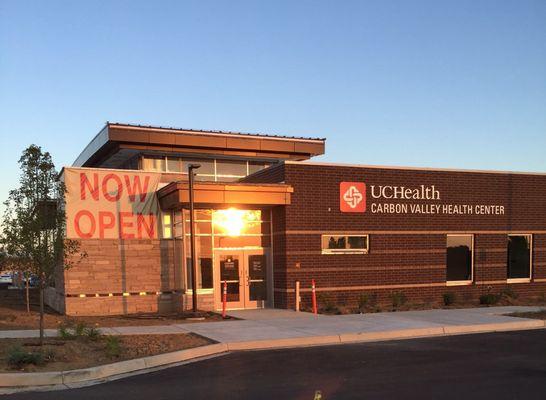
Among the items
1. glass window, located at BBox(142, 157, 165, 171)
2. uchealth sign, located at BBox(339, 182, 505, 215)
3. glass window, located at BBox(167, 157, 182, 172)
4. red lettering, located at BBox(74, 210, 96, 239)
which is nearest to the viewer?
red lettering, located at BBox(74, 210, 96, 239)

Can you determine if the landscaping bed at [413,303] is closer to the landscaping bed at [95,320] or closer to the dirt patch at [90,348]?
the landscaping bed at [95,320]

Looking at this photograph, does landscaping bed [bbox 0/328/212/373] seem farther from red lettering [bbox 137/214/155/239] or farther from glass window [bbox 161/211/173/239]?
glass window [bbox 161/211/173/239]

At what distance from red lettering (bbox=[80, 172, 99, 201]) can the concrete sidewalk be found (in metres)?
5.77

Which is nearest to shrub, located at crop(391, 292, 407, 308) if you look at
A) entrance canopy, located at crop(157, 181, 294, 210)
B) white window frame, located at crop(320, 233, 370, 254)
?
white window frame, located at crop(320, 233, 370, 254)

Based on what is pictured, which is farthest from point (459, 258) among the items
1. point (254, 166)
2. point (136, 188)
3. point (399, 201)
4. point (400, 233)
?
point (136, 188)

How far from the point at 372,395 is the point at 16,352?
18.5ft

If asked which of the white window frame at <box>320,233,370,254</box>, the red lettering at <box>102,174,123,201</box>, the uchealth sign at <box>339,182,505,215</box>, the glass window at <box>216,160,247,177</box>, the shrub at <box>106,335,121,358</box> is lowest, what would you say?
the shrub at <box>106,335,121,358</box>

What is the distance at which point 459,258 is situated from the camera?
20672 millimetres

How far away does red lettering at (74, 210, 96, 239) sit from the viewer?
17897 mm

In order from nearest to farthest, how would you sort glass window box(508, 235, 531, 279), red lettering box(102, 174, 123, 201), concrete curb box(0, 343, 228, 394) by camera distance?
concrete curb box(0, 343, 228, 394)
red lettering box(102, 174, 123, 201)
glass window box(508, 235, 531, 279)

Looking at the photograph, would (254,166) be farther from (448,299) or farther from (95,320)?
(95,320)

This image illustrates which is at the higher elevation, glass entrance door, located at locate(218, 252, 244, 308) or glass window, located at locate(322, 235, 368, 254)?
glass window, located at locate(322, 235, 368, 254)

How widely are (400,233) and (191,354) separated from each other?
1112 centimetres

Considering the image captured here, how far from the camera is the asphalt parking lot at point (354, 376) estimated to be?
7.56 m
